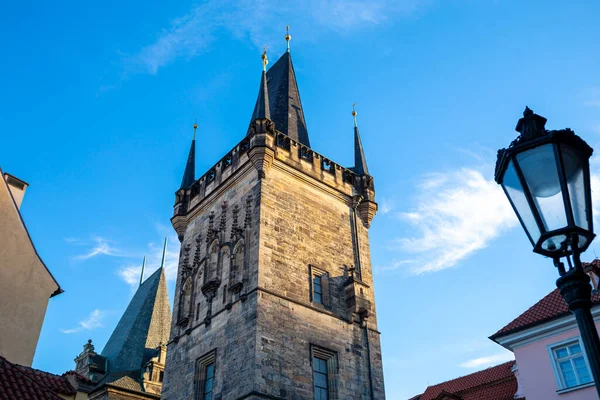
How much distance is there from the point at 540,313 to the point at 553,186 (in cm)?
1093

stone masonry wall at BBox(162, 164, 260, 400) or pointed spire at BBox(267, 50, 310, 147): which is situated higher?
pointed spire at BBox(267, 50, 310, 147)

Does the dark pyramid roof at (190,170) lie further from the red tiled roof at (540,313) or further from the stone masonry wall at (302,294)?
the red tiled roof at (540,313)

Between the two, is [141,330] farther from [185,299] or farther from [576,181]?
[576,181]

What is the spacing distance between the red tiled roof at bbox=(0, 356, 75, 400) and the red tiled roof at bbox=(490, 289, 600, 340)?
9551 millimetres

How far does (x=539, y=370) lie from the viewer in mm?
12836

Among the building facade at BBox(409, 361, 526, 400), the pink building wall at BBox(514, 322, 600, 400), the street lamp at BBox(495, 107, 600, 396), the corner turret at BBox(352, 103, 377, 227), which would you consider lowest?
the street lamp at BBox(495, 107, 600, 396)

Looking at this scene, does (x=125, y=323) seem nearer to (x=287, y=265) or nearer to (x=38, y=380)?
(x=287, y=265)

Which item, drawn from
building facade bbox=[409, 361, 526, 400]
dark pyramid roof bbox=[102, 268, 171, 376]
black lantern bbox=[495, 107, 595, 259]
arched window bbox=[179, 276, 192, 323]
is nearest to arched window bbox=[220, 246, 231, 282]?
arched window bbox=[179, 276, 192, 323]

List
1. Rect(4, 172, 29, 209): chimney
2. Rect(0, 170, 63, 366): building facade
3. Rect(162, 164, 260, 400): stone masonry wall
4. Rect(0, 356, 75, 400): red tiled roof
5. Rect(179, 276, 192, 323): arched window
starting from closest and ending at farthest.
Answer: Rect(0, 356, 75, 400): red tiled roof < Rect(0, 170, 63, 366): building facade < Rect(4, 172, 29, 209): chimney < Rect(162, 164, 260, 400): stone masonry wall < Rect(179, 276, 192, 323): arched window

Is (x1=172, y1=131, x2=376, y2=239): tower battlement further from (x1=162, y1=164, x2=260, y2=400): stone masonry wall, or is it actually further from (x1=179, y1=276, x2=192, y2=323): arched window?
(x1=179, y1=276, x2=192, y2=323): arched window

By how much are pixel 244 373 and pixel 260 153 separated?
7.05 metres

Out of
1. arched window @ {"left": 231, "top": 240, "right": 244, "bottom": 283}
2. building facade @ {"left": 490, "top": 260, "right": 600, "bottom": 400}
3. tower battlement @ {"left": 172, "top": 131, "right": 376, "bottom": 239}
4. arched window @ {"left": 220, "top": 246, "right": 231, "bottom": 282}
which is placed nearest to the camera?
building facade @ {"left": 490, "top": 260, "right": 600, "bottom": 400}

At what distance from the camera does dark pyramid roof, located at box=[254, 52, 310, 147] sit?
75.4 feet

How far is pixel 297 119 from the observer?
23.8m
